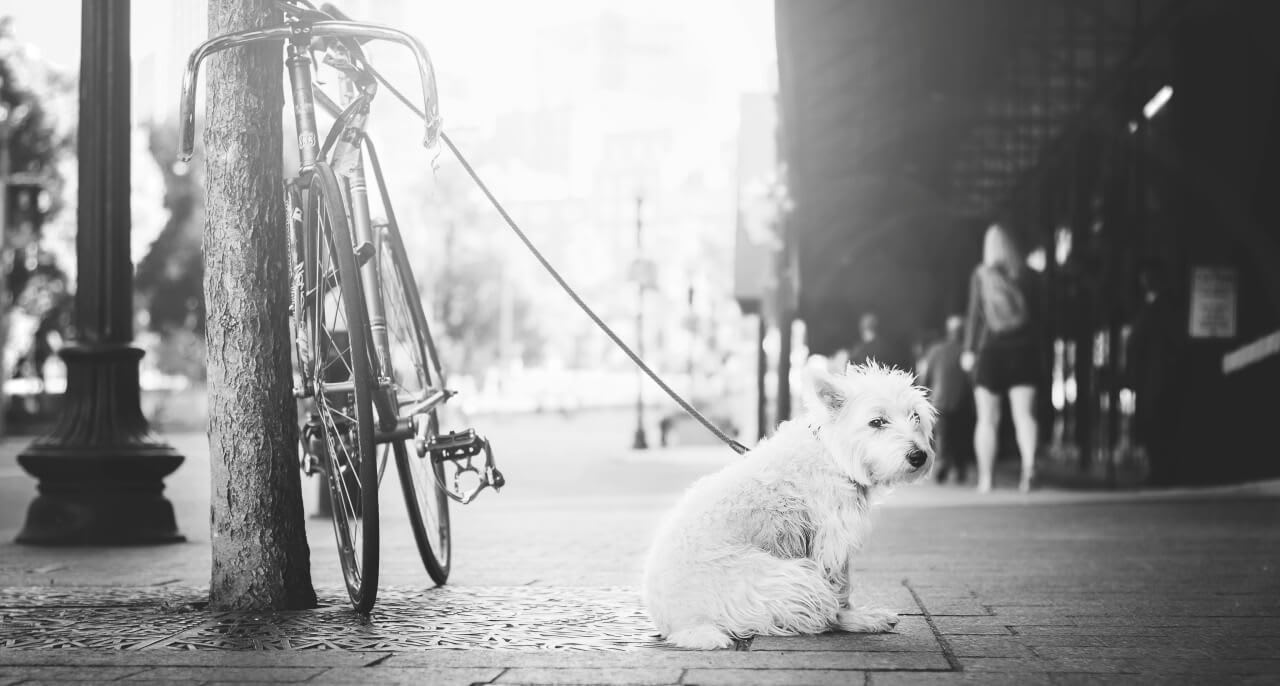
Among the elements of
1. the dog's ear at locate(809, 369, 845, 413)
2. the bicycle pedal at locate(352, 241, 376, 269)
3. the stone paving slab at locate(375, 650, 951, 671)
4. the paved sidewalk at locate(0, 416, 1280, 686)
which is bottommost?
the paved sidewalk at locate(0, 416, 1280, 686)

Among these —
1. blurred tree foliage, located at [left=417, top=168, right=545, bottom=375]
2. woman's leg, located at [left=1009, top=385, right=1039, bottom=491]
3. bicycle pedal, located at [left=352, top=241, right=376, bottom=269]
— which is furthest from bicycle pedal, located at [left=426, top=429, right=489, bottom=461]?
blurred tree foliage, located at [left=417, top=168, right=545, bottom=375]

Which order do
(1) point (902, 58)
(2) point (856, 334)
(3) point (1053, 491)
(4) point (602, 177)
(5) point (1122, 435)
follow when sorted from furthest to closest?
1. (4) point (602, 177)
2. (2) point (856, 334)
3. (1) point (902, 58)
4. (5) point (1122, 435)
5. (3) point (1053, 491)

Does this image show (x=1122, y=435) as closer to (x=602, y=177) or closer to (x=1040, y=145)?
(x=1040, y=145)

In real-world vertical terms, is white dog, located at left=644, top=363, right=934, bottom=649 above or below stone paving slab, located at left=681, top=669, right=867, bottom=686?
above

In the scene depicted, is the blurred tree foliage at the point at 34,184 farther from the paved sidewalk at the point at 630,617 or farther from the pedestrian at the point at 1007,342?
the paved sidewalk at the point at 630,617

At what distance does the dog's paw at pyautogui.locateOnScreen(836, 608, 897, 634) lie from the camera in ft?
14.3

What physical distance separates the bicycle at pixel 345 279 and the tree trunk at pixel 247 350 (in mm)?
118

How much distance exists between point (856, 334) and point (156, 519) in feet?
78.3

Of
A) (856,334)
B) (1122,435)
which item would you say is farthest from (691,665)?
(856,334)

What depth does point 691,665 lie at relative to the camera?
12.3ft

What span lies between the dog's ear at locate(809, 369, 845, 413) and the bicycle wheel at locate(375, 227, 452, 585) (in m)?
1.69

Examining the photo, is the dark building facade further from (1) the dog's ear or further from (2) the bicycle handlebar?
(1) the dog's ear

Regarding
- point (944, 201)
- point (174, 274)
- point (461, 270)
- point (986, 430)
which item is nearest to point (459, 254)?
point (461, 270)

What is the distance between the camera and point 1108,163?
1505cm
